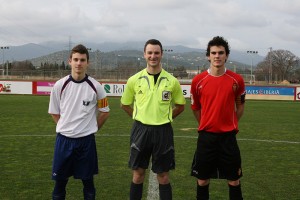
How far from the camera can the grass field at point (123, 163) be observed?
544cm

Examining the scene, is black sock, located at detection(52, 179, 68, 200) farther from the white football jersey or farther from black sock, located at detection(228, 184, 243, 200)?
black sock, located at detection(228, 184, 243, 200)

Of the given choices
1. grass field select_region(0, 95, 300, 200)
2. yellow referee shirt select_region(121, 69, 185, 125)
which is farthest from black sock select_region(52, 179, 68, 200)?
yellow referee shirt select_region(121, 69, 185, 125)

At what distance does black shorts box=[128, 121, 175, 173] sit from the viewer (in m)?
4.35

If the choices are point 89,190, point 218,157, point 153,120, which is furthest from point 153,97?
point 89,190

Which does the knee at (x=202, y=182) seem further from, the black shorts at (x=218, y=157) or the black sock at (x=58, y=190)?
the black sock at (x=58, y=190)

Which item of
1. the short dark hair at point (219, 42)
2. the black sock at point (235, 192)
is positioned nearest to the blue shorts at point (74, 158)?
the black sock at point (235, 192)

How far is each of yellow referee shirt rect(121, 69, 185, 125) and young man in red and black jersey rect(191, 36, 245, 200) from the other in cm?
31

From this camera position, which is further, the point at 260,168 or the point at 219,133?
the point at 260,168

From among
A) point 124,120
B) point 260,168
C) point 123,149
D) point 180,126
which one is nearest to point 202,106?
point 260,168

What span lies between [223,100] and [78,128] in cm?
162

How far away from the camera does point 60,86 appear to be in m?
4.24

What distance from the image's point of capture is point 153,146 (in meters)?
4.39

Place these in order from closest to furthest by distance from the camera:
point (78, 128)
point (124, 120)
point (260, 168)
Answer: point (78, 128) < point (260, 168) < point (124, 120)

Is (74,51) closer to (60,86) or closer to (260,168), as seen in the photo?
(60,86)
